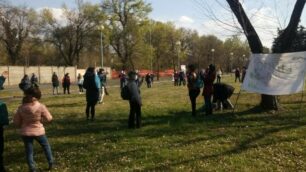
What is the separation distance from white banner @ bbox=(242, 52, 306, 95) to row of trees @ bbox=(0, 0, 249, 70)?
58.1 m

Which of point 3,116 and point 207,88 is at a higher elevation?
point 207,88

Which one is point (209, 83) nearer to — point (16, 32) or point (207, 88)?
point (207, 88)

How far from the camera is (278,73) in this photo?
51.5ft

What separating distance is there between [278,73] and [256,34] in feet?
6.60

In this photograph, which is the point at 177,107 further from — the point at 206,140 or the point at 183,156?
the point at 183,156

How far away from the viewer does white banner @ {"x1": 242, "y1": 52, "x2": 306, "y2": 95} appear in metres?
15.5

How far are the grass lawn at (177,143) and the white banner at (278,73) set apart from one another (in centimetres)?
94

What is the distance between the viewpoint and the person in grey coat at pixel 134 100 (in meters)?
13.8

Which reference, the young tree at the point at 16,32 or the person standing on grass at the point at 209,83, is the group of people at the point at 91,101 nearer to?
the person standing on grass at the point at 209,83

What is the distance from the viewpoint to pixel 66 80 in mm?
36031

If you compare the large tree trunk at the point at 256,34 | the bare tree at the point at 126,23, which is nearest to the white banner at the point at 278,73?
the large tree trunk at the point at 256,34

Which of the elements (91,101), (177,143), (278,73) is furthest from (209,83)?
(177,143)

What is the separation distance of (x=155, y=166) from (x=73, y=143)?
3286mm

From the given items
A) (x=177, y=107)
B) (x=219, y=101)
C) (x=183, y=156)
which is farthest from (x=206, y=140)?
(x=177, y=107)
